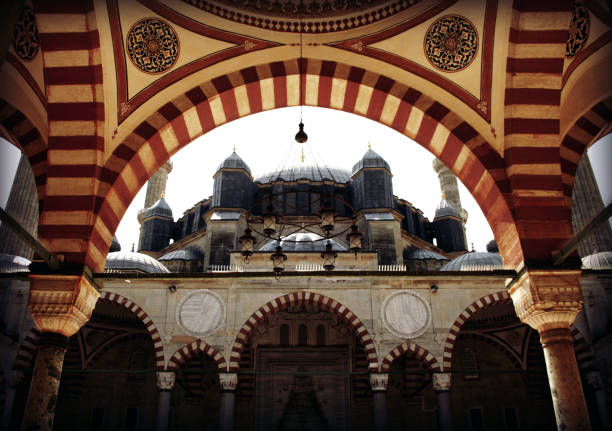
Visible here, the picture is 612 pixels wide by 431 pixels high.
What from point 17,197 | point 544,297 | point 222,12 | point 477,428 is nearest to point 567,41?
point 544,297

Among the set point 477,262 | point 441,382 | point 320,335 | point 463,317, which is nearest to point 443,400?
point 441,382

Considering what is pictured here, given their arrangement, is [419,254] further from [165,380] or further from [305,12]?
[305,12]

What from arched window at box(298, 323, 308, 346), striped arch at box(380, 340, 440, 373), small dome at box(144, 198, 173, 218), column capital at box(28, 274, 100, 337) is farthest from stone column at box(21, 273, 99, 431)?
small dome at box(144, 198, 173, 218)

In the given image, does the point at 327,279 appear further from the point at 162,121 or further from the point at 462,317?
the point at 162,121

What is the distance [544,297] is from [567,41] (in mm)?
2416

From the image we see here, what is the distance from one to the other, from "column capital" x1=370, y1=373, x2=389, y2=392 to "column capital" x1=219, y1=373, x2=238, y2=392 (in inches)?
121

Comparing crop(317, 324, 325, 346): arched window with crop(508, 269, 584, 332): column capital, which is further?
crop(317, 324, 325, 346): arched window

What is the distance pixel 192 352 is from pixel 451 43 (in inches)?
363

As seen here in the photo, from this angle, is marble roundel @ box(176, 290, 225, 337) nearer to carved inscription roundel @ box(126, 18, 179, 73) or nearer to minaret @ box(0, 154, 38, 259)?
minaret @ box(0, 154, 38, 259)

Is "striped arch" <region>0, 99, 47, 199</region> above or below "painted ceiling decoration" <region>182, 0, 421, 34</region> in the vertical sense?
below

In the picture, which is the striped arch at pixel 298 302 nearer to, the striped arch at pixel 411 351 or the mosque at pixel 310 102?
the striped arch at pixel 411 351

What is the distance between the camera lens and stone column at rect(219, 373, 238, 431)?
36.3 feet

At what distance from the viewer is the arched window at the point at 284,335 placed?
14.4 m

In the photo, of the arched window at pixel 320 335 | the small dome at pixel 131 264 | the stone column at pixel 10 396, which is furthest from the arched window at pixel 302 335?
the stone column at pixel 10 396
